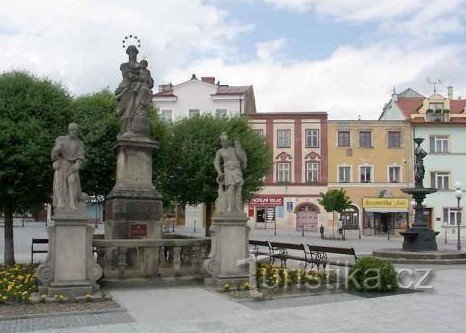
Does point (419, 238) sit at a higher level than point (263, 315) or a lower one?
higher

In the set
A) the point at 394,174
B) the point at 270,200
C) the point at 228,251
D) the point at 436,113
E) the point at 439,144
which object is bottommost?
the point at 228,251

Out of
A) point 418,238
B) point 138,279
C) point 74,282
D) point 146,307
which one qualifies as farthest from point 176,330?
point 418,238

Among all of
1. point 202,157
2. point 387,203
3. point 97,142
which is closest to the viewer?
point 97,142

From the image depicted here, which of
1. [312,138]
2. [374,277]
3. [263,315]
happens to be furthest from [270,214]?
[263,315]

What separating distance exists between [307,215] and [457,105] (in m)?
17.8

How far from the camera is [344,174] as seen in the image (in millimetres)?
53469

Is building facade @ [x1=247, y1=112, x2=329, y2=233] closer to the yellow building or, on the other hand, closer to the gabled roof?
the yellow building

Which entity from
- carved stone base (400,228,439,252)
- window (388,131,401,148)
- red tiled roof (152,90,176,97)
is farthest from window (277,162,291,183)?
carved stone base (400,228,439,252)

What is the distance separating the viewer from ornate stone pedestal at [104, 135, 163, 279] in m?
14.4

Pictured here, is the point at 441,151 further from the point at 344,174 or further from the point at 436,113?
the point at 344,174

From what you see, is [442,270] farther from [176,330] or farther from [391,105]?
[391,105]

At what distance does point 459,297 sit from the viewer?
1212 centimetres

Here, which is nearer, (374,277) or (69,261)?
(69,261)

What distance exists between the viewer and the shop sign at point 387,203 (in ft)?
171
